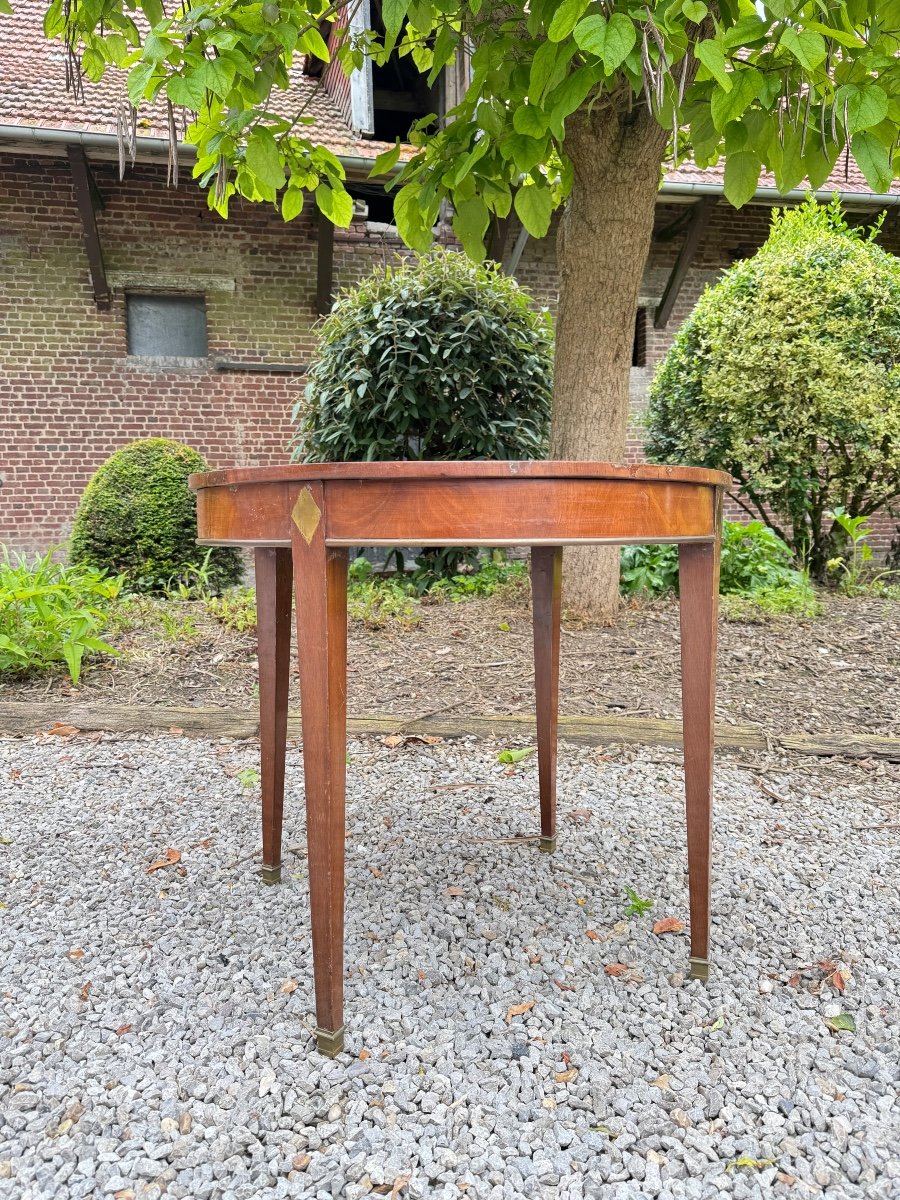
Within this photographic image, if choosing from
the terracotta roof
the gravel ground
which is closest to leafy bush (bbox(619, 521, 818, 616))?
the gravel ground

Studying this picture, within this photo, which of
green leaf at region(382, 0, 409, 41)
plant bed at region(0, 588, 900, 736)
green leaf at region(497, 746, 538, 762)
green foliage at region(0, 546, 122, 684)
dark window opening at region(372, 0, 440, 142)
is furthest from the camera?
dark window opening at region(372, 0, 440, 142)

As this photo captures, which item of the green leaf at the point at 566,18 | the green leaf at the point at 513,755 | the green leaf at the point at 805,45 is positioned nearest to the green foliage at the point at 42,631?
the green leaf at the point at 513,755

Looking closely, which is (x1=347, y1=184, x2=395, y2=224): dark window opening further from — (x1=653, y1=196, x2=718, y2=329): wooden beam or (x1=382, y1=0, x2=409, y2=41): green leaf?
(x1=382, y1=0, x2=409, y2=41): green leaf

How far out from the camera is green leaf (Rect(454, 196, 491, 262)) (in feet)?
8.45

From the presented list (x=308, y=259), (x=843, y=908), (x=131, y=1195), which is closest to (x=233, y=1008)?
(x=131, y=1195)

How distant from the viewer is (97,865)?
6.36 feet

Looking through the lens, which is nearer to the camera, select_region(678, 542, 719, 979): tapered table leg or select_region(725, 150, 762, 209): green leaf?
select_region(678, 542, 719, 979): tapered table leg

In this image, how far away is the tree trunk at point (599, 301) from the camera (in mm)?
3549

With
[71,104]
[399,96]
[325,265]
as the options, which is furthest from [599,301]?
[399,96]

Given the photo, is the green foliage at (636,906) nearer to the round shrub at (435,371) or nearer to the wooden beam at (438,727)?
the wooden beam at (438,727)

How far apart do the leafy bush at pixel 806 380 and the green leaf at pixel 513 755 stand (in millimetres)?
3355

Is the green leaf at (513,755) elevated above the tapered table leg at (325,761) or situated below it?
below

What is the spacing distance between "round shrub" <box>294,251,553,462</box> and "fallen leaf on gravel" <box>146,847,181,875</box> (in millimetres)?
3285

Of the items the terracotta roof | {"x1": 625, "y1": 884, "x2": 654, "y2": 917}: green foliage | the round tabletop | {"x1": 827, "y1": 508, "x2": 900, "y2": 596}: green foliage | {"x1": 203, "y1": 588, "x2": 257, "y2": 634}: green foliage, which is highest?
the terracotta roof
